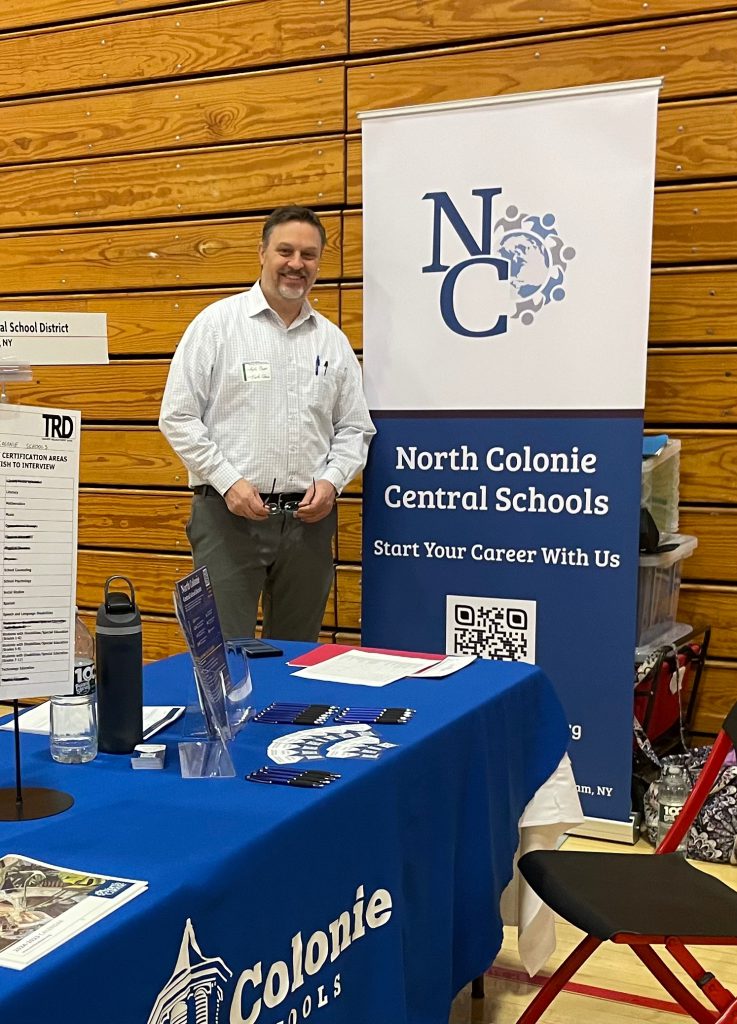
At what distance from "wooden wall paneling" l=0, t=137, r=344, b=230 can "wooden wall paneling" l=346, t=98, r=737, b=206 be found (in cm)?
119

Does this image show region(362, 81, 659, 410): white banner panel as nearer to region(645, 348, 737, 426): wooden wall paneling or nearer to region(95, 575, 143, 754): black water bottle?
region(645, 348, 737, 426): wooden wall paneling

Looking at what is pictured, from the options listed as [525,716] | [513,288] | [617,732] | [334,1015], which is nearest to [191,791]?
[334,1015]

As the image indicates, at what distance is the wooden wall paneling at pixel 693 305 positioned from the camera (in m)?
3.54

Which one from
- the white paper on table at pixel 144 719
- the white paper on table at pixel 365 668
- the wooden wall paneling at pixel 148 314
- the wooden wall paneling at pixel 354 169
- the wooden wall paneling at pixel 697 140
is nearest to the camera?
the white paper on table at pixel 144 719

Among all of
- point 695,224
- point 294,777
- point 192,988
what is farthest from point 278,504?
point 192,988

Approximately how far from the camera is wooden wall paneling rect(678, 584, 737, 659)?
3.60 meters

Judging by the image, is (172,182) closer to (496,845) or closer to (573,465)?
(573,465)

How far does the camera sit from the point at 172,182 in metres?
4.40

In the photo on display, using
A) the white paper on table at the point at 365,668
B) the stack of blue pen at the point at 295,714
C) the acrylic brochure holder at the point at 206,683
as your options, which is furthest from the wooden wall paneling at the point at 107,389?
the acrylic brochure holder at the point at 206,683

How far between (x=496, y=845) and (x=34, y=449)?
1116 millimetres

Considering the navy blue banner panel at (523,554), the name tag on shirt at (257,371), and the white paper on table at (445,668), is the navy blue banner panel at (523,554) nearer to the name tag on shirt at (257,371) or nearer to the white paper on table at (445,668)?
the name tag on shirt at (257,371)

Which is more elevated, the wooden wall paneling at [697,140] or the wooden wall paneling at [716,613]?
the wooden wall paneling at [697,140]

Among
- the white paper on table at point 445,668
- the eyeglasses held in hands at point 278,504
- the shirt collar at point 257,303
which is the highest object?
the shirt collar at point 257,303

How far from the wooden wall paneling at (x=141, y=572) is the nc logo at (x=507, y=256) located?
1742mm
